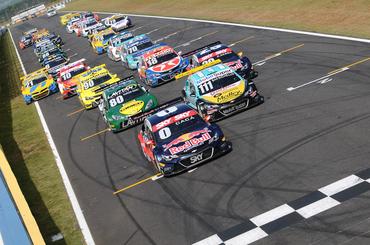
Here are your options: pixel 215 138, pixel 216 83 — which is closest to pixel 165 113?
pixel 215 138

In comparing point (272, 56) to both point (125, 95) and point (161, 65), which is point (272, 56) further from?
point (125, 95)

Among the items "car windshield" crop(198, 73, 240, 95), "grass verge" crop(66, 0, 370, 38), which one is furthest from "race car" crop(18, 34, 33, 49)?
"car windshield" crop(198, 73, 240, 95)

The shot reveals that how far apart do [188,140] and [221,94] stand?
3799 mm

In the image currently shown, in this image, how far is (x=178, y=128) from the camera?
16.0m

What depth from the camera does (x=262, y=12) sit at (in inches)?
1599

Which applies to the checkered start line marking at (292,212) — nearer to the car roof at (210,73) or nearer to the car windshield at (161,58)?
the car roof at (210,73)

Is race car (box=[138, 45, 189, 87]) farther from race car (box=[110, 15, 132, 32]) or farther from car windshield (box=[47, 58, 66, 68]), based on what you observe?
race car (box=[110, 15, 132, 32])

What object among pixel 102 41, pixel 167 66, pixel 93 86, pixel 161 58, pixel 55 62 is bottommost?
pixel 102 41

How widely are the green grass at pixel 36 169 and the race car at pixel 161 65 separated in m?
6.07

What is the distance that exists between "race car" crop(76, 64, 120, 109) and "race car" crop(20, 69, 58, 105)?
601cm

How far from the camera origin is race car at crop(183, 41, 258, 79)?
22.4 m

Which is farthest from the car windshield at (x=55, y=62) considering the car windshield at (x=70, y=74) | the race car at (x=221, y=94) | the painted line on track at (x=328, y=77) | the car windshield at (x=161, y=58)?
the painted line on track at (x=328, y=77)

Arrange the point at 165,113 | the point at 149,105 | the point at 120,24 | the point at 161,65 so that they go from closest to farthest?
1. the point at 165,113
2. the point at 149,105
3. the point at 161,65
4. the point at 120,24

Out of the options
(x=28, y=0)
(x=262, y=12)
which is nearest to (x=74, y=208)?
(x=262, y=12)
